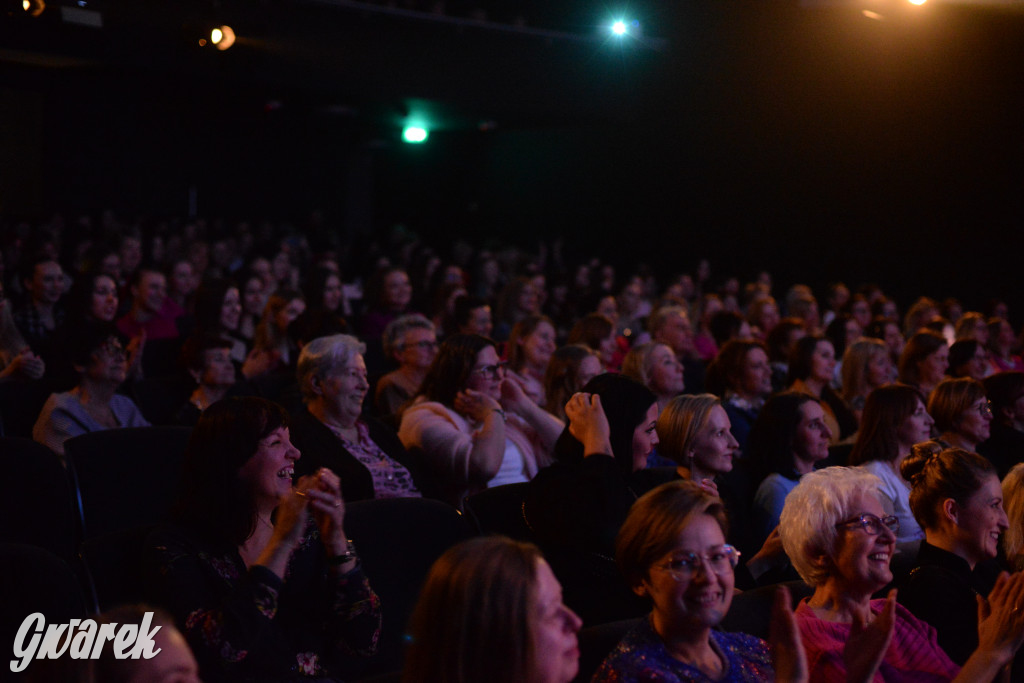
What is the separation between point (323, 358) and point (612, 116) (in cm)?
983

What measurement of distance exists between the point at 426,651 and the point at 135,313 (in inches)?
181

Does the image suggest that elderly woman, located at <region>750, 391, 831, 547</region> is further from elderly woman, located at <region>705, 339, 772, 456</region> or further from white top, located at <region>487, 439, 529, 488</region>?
elderly woman, located at <region>705, 339, 772, 456</region>

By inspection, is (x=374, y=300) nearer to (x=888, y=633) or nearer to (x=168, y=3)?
(x=168, y=3)

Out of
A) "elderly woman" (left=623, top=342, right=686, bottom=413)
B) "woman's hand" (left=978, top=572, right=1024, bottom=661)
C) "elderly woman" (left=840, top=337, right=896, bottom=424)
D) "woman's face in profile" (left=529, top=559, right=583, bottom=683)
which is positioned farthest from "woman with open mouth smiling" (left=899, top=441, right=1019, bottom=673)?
"elderly woman" (left=840, top=337, right=896, bottom=424)

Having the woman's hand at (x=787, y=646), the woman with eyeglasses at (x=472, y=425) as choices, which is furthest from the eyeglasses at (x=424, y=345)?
the woman's hand at (x=787, y=646)

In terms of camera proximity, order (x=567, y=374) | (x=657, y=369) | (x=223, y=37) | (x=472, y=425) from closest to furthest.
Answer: (x=472, y=425) → (x=567, y=374) → (x=657, y=369) → (x=223, y=37)

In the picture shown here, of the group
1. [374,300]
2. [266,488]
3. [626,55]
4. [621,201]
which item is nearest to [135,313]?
[374,300]

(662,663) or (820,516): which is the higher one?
(820,516)

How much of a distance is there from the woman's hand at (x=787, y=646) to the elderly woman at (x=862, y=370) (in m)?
3.43

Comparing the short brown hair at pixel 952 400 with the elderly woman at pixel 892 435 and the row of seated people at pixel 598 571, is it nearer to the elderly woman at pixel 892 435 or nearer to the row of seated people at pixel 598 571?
the elderly woman at pixel 892 435

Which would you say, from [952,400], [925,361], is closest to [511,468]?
[952,400]

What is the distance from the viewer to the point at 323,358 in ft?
10.1

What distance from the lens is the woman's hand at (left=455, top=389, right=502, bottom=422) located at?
320 cm

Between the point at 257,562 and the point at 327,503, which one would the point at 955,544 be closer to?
the point at 327,503
